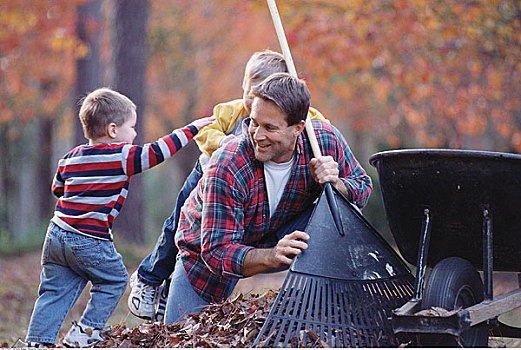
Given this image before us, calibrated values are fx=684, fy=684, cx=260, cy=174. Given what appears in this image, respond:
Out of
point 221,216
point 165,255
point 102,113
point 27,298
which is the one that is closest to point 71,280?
point 165,255

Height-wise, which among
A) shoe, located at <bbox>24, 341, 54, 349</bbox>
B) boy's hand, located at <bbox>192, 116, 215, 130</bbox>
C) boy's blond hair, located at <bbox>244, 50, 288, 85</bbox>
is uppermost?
boy's blond hair, located at <bbox>244, 50, 288, 85</bbox>

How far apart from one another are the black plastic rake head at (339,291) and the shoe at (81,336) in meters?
1.08

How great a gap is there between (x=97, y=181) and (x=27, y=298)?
17.2ft

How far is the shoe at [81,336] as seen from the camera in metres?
3.74

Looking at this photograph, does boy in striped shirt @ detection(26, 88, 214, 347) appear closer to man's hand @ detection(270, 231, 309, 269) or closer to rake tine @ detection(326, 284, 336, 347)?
man's hand @ detection(270, 231, 309, 269)

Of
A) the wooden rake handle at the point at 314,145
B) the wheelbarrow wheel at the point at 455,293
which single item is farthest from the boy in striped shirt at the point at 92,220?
the wheelbarrow wheel at the point at 455,293

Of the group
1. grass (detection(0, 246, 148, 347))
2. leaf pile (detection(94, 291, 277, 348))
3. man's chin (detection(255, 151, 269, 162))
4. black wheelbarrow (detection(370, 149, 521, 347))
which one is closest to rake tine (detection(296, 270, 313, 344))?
leaf pile (detection(94, 291, 277, 348))

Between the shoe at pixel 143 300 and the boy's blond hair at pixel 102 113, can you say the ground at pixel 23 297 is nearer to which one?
the shoe at pixel 143 300

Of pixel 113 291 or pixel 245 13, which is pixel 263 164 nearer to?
pixel 113 291

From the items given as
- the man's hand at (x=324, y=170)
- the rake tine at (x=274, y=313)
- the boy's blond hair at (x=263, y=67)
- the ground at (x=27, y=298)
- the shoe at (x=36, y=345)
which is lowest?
the ground at (x=27, y=298)

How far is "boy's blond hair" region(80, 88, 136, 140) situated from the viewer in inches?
155

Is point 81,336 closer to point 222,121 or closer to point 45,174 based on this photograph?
point 222,121

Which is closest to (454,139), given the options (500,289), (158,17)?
(500,289)

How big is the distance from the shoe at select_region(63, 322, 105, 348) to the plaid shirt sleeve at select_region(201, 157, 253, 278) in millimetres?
837
